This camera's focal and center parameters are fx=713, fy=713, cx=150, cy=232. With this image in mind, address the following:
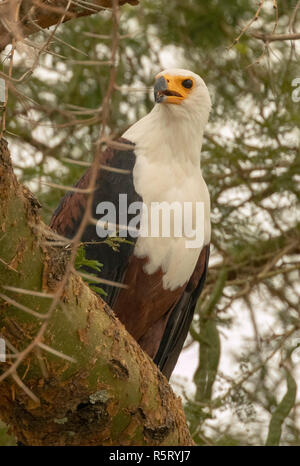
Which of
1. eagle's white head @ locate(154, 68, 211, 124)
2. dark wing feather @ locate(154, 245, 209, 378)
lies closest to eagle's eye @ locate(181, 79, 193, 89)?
eagle's white head @ locate(154, 68, 211, 124)

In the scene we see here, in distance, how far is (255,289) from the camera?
461 centimetres

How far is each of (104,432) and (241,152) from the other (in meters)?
2.40

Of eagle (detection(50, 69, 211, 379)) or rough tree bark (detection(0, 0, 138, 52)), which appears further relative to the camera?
eagle (detection(50, 69, 211, 379))

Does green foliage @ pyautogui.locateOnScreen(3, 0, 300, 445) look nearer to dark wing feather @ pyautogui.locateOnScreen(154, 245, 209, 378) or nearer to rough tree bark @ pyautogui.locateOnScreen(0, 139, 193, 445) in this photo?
dark wing feather @ pyautogui.locateOnScreen(154, 245, 209, 378)

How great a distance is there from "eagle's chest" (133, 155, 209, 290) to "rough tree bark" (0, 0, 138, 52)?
1026 millimetres

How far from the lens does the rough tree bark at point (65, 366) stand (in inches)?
77.4

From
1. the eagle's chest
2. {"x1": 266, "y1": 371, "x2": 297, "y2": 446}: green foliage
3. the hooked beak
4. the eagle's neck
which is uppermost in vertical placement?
the hooked beak

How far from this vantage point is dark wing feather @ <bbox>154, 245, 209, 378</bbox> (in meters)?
3.62

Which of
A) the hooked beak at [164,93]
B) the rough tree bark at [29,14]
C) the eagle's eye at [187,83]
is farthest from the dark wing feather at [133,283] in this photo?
the rough tree bark at [29,14]

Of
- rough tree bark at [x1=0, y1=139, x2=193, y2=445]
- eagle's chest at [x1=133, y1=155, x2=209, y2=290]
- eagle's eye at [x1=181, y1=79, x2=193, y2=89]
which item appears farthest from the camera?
eagle's eye at [x1=181, y1=79, x2=193, y2=89]

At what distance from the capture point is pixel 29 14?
195cm

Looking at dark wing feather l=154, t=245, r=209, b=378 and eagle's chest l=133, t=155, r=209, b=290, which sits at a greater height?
eagle's chest l=133, t=155, r=209, b=290

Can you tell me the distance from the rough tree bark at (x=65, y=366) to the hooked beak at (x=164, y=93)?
1342 millimetres

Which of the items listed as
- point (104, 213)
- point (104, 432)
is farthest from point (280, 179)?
point (104, 432)
